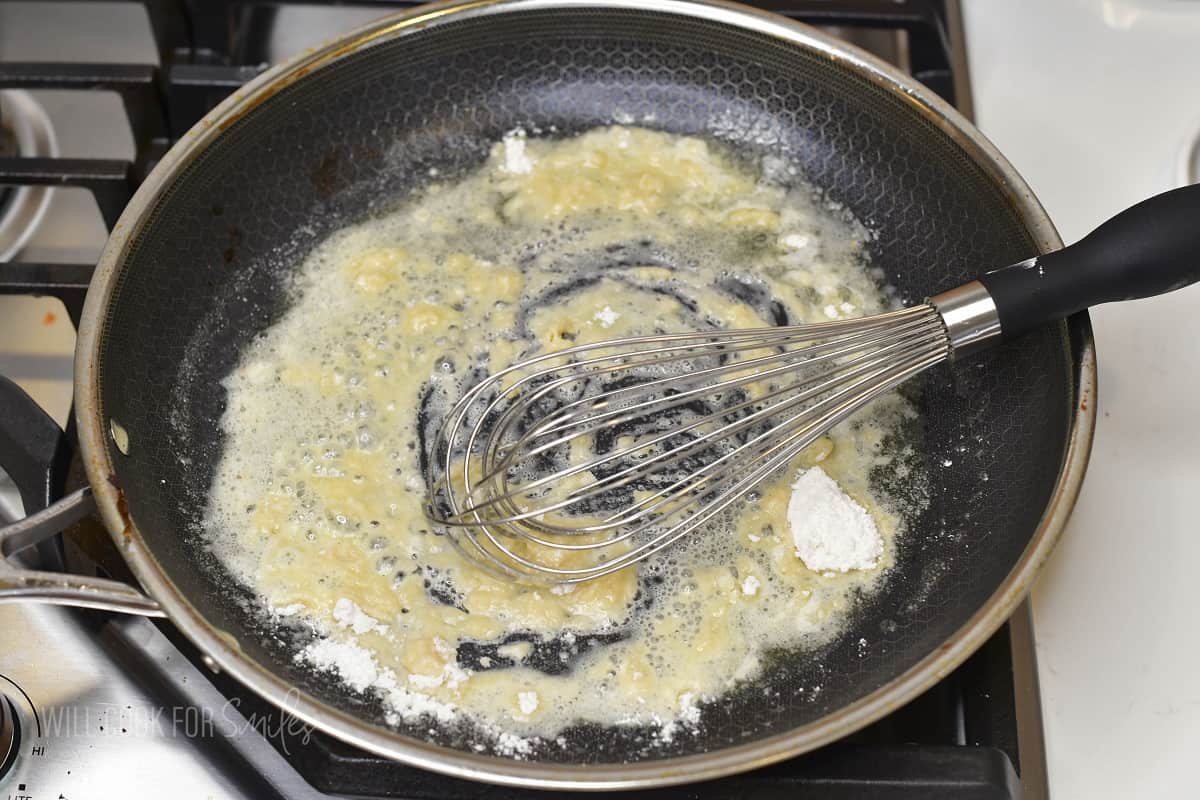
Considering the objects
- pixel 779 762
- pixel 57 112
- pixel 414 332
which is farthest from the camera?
pixel 57 112

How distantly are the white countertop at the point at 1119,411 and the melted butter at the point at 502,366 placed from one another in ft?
0.47

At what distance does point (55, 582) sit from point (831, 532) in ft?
1.56

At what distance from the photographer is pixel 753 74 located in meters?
0.91

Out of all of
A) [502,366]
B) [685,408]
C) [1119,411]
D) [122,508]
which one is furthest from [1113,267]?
[122,508]

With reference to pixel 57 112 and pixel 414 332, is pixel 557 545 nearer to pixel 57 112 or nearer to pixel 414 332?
pixel 414 332

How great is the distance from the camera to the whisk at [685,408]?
67 cm

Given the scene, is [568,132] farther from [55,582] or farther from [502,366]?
[55,582]

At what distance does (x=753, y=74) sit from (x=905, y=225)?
0.60 ft

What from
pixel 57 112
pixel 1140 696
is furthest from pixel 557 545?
pixel 57 112

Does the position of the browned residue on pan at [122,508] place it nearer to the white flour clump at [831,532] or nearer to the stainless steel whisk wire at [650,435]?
the stainless steel whisk wire at [650,435]

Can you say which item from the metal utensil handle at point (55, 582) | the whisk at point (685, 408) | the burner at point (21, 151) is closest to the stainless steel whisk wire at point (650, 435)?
the whisk at point (685, 408)

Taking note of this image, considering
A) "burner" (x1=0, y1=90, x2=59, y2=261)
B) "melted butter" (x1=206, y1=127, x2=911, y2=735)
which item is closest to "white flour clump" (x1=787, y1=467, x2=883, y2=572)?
"melted butter" (x1=206, y1=127, x2=911, y2=735)

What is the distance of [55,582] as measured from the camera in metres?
0.59

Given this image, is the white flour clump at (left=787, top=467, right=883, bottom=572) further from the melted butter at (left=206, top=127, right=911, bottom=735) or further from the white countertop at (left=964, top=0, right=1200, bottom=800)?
the white countertop at (left=964, top=0, right=1200, bottom=800)
